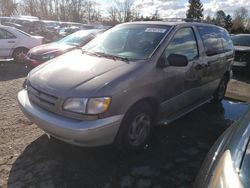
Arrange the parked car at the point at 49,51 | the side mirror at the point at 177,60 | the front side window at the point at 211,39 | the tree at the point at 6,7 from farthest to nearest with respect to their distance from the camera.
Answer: the tree at the point at 6,7, the parked car at the point at 49,51, the front side window at the point at 211,39, the side mirror at the point at 177,60

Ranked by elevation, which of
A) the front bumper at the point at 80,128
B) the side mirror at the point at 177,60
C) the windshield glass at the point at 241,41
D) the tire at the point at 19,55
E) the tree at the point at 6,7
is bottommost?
the tire at the point at 19,55

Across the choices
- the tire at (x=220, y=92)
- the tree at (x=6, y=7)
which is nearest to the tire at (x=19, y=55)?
the tire at (x=220, y=92)

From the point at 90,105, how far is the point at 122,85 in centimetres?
46

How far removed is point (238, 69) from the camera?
10398mm

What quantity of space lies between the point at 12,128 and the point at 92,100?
2040 mm

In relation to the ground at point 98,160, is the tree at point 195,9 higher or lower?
higher

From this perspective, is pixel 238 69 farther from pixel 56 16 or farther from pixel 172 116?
pixel 56 16

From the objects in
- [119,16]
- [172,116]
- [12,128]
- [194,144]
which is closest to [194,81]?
[172,116]

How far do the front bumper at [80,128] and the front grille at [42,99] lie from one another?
9 cm

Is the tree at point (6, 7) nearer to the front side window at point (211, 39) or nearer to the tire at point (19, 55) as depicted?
the tire at point (19, 55)

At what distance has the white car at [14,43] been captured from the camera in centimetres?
1000

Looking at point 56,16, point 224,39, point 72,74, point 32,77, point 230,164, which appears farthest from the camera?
point 56,16

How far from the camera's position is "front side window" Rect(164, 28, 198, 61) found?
4.15 metres

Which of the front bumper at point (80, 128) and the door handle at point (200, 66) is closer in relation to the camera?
the front bumper at point (80, 128)
